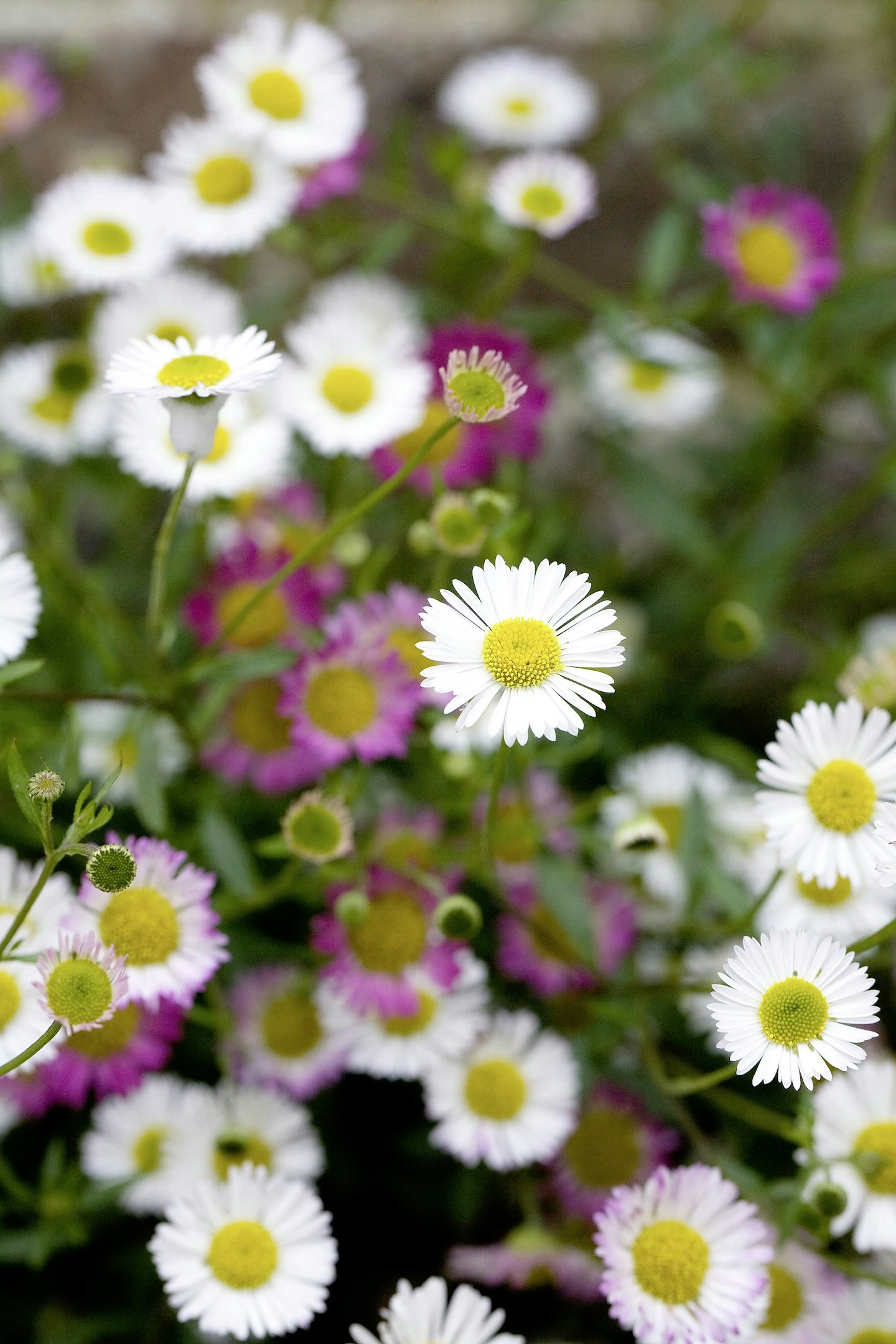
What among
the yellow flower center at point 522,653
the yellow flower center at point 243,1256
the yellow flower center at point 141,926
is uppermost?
the yellow flower center at point 522,653

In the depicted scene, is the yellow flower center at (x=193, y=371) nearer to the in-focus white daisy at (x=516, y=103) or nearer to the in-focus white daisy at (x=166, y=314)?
the in-focus white daisy at (x=166, y=314)

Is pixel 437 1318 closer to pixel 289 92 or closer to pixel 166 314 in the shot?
pixel 166 314

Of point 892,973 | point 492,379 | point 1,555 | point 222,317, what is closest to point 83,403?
point 222,317

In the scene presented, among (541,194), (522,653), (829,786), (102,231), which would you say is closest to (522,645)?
(522,653)

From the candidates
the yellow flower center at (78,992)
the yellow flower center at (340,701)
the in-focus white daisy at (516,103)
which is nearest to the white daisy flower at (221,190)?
the in-focus white daisy at (516,103)

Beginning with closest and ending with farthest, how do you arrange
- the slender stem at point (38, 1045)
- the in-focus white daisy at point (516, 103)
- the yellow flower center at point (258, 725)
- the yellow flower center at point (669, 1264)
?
the slender stem at point (38, 1045), the yellow flower center at point (669, 1264), the yellow flower center at point (258, 725), the in-focus white daisy at point (516, 103)

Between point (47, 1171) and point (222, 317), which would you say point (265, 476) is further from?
point (47, 1171)
